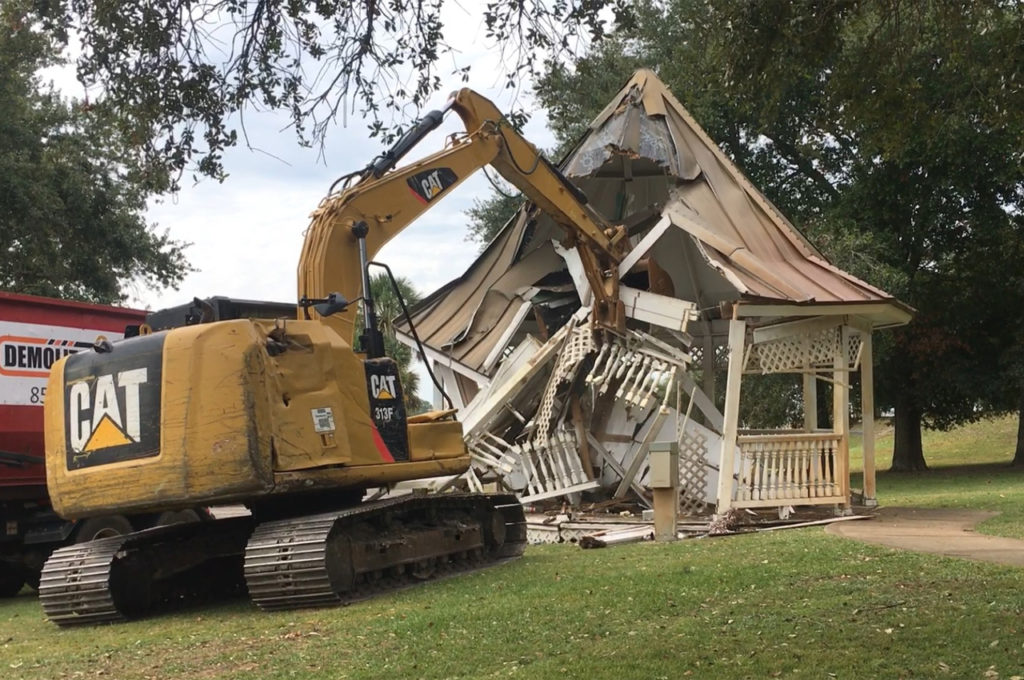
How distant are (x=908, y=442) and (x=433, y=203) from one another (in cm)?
2323

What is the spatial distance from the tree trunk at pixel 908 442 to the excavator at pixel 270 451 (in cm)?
2294

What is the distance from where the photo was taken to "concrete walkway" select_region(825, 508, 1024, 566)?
38.7ft

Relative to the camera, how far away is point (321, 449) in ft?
34.3

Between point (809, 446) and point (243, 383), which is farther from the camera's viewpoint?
point (809, 446)

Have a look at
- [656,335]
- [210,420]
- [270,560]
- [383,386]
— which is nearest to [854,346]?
[656,335]

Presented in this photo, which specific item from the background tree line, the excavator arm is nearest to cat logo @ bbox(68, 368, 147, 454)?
the excavator arm

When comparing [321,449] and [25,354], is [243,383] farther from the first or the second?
[25,354]

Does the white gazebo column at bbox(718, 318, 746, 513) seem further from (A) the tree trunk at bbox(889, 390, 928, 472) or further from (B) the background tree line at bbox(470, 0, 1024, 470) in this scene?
(A) the tree trunk at bbox(889, 390, 928, 472)

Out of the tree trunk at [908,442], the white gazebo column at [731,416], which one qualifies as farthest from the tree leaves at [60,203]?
the tree trunk at [908,442]

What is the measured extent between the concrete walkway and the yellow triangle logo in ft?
24.9

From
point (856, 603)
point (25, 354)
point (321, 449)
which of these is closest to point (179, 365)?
point (321, 449)

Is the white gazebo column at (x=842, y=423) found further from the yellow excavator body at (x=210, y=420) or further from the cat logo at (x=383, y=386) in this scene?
the yellow excavator body at (x=210, y=420)

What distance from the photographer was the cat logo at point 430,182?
13148mm

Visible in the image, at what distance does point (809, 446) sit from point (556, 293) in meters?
6.07
